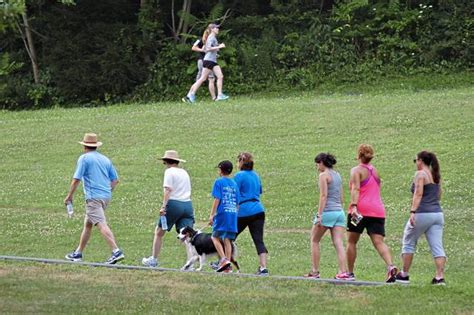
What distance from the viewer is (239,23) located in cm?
3762

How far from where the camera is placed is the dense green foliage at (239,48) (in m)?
34.4

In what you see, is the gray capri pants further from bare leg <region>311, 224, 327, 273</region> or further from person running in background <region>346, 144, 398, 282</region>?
→ bare leg <region>311, 224, 327, 273</region>

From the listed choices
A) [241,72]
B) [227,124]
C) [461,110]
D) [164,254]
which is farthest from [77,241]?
[241,72]

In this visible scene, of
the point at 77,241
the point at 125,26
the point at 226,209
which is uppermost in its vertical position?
the point at 125,26

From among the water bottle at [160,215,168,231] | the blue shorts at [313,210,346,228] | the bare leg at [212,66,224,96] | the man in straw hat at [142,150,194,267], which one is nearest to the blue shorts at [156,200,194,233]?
the man in straw hat at [142,150,194,267]

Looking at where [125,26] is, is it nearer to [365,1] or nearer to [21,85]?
[21,85]

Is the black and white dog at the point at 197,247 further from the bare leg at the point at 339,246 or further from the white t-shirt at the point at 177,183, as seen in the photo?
the bare leg at the point at 339,246

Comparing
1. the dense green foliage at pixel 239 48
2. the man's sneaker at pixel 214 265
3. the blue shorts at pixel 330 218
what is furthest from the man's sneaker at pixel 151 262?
the dense green foliage at pixel 239 48

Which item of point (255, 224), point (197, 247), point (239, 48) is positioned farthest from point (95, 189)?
point (239, 48)

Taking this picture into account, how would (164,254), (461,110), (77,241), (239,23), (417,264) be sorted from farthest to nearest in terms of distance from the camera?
(239,23) < (461,110) < (77,241) < (164,254) < (417,264)

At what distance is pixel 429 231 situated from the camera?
1235 centimetres

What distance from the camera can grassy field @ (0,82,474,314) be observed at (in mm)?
11531

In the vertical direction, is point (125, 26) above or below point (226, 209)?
above

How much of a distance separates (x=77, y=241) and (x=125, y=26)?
2065cm
